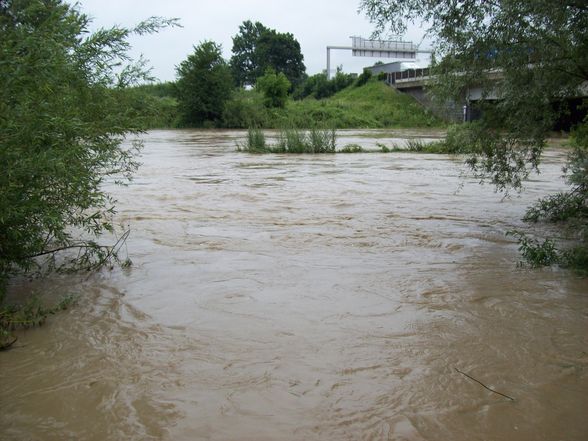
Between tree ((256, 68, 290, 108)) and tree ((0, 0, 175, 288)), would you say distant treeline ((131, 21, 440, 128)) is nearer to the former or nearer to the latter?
tree ((256, 68, 290, 108))

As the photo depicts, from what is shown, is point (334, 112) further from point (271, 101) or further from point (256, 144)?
point (256, 144)

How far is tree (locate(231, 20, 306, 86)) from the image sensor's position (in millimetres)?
96938

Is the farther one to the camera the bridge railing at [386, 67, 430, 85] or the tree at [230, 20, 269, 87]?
the tree at [230, 20, 269, 87]

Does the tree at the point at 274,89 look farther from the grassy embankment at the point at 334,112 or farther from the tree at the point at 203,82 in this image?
the tree at the point at 203,82

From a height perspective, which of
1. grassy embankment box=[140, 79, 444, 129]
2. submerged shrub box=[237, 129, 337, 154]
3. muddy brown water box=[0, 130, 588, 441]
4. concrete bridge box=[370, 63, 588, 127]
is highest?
grassy embankment box=[140, 79, 444, 129]

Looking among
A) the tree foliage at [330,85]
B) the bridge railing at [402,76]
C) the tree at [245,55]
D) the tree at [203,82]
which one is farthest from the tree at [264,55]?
the tree at [203,82]

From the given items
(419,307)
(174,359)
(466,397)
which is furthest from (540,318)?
(174,359)

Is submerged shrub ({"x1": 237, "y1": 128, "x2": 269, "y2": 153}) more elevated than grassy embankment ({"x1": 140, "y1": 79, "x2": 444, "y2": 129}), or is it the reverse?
grassy embankment ({"x1": 140, "y1": 79, "x2": 444, "y2": 129})

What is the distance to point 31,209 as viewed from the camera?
15.5 ft

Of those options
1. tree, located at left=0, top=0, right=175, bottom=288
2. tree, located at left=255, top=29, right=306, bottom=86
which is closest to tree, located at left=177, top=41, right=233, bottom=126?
tree, located at left=255, top=29, right=306, bottom=86

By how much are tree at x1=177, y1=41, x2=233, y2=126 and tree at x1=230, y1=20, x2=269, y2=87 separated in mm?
42796

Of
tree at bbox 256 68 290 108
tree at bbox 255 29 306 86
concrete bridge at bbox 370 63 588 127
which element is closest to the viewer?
concrete bridge at bbox 370 63 588 127

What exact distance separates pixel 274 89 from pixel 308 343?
202 ft

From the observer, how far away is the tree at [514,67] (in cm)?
672
